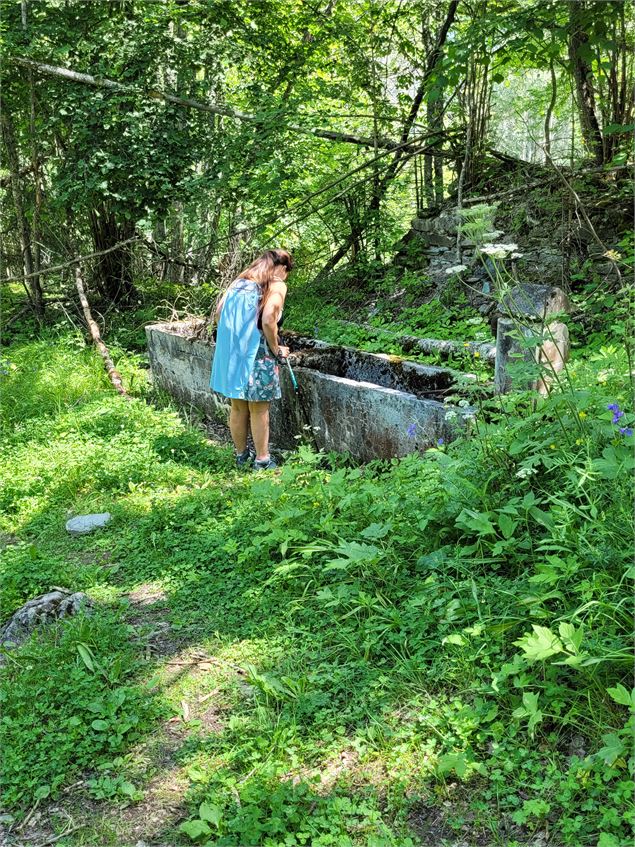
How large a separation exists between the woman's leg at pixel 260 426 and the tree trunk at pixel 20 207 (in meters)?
6.44

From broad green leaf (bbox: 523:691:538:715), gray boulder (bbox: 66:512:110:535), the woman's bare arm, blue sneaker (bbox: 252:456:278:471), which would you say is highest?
the woman's bare arm

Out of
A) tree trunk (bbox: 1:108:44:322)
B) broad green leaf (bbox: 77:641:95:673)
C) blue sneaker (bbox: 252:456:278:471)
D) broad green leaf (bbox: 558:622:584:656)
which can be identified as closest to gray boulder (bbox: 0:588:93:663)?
broad green leaf (bbox: 77:641:95:673)

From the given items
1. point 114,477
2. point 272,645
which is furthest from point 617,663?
point 114,477

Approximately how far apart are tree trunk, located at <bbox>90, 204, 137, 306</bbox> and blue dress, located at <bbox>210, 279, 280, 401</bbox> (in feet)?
20.4

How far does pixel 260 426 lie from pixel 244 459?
0.33m

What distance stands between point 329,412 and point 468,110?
516 centimetres

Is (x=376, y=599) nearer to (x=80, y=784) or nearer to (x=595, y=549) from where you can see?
(x=595, y=549)

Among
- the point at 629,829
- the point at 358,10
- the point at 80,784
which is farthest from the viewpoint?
the point at 358,10

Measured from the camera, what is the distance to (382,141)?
9.09 meters

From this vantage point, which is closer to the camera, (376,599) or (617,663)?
(617,663)

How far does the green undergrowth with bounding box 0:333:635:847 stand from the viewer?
2.13 metres

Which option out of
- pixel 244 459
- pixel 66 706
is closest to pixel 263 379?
pixel 244 459

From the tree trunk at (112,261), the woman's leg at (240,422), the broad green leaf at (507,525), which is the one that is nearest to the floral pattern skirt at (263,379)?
the woman's leg at (240,422)

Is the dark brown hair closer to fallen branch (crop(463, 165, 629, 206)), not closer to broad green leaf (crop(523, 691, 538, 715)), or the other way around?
fallen branch (crop(463, 165, 629, 206))
